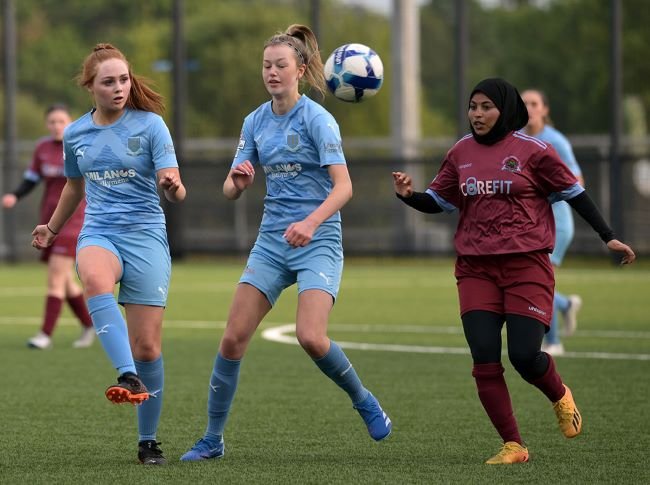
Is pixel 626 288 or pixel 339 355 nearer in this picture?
pixel 339 355

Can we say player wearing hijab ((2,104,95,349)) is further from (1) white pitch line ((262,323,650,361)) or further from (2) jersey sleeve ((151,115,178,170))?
(2) jersey sleeve ((151,115,178,170))

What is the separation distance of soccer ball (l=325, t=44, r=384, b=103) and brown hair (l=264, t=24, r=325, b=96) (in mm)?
351

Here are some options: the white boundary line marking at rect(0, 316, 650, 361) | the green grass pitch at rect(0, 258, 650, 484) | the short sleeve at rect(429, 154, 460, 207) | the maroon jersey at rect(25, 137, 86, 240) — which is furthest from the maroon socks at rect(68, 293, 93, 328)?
the short sleeve at rect(429, 154, 460, 207)

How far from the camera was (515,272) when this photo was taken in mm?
7148

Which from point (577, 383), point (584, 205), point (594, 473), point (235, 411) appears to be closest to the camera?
point (594, 473)

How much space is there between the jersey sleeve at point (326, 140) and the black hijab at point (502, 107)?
701mm

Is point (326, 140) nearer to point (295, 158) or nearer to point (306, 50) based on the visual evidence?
point (295, 158)

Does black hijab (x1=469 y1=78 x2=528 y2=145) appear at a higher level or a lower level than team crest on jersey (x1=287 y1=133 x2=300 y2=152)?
higher

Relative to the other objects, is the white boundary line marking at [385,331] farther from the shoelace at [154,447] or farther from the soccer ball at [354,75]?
the shoelace at [154,447]

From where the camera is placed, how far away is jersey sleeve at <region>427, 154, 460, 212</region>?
7398 mm

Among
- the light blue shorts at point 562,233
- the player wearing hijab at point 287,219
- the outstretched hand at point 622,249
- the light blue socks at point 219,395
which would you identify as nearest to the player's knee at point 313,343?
the player wearing hijab at point 287,219

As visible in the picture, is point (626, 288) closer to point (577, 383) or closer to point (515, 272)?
point (577, 383)

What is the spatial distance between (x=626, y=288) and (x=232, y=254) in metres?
8.80

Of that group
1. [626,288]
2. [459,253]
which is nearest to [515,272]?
[459,253]
